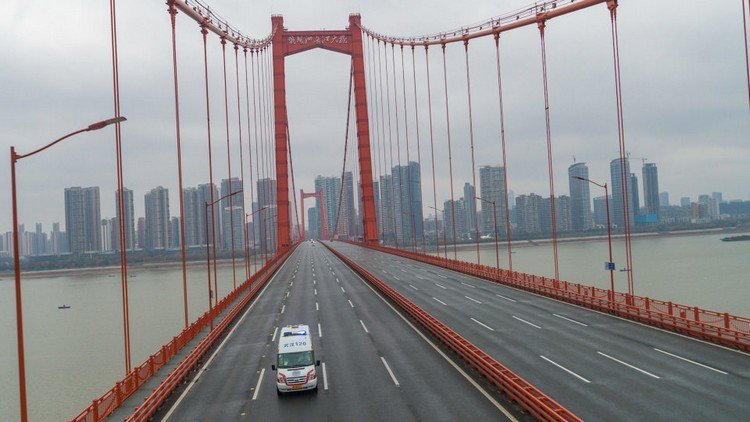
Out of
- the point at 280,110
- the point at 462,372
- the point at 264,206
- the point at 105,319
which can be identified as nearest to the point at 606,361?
the point at 462,372

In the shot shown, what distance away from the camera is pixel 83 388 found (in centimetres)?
3947

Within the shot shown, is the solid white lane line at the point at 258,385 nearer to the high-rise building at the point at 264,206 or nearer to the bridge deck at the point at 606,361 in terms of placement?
the bridge deck at the point at 606,361

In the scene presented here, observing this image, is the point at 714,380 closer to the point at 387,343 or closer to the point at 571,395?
the point at 571,395

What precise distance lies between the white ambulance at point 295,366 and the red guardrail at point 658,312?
18.6 meters

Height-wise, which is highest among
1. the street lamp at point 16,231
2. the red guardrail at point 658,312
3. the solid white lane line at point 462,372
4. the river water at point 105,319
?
the street lamp at point 16,231

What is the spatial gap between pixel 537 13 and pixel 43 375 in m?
51.0

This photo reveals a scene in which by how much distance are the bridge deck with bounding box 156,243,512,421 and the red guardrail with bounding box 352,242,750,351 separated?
503 inches

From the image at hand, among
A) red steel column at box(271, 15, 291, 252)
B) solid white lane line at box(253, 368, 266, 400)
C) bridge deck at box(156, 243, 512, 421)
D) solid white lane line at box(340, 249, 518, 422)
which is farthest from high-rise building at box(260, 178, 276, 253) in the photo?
solid white lane line at box(253, 368, 266, 400)

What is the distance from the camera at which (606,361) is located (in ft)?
75.2

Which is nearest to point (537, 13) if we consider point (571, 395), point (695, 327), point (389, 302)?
point (389, 302)

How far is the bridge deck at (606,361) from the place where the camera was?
17297 mm

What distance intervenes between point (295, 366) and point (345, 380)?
242 cm

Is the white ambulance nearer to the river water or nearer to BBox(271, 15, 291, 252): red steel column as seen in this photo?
the river water

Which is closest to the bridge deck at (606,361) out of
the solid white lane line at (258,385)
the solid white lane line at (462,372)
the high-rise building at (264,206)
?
the solid white lane line at (462,372)
